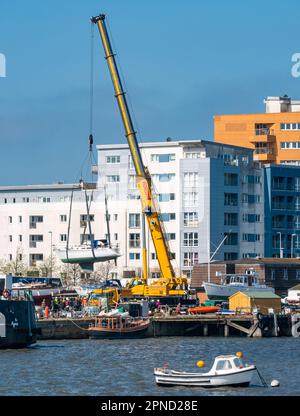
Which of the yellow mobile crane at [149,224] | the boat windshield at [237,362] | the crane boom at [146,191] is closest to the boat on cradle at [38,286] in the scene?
the yellow mobile crane at [149,224]

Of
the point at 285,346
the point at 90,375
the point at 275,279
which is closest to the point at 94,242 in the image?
the point at 275,279

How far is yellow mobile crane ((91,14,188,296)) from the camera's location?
147 meters

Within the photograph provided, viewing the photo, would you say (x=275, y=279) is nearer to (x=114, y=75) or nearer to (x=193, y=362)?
(x=114, y=75)

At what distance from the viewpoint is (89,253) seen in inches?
6993

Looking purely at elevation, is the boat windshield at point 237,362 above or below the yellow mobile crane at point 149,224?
below

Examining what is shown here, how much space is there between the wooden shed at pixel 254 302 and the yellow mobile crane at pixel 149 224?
5.75 meters

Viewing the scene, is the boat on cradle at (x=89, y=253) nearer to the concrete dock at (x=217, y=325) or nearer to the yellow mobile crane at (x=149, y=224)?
the yellow mobile crane at (x=149, y=224)

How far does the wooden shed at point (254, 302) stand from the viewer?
14850 cm

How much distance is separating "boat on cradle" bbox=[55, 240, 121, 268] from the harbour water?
1570 inches

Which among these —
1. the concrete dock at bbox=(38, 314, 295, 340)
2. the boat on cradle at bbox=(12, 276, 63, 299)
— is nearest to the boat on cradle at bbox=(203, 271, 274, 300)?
the boat on cradle at bbox=(12, 276, 63, 299)

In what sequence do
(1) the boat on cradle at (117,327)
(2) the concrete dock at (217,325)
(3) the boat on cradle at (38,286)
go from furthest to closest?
(3) the boat on cradle at (38,286)
(2) the concrete dock at (217,325)
(1) the boat on cradle at (117,327)

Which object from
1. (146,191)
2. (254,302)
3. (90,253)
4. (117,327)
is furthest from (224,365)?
(90,253)

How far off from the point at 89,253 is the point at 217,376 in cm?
9499

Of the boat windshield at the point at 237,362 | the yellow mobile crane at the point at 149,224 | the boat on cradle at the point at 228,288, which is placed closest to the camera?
the boat windshield at the point at 237,362
